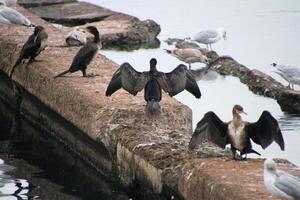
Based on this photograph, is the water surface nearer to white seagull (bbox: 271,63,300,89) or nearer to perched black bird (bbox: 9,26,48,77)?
white seagull (bbox: 271,63,300,89)

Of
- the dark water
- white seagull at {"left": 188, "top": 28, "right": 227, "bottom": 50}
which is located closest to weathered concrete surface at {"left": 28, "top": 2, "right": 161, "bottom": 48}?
white seagull at {"left": 188, "top": 28, "right": 227, "bottom": 50}

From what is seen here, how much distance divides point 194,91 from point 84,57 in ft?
6.01

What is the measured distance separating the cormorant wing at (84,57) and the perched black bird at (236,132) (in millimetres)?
3649

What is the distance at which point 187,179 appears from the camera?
8945 millimetres

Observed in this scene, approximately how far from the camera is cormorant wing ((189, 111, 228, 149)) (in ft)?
30.6

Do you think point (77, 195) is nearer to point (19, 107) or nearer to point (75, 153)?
point (75, 153)

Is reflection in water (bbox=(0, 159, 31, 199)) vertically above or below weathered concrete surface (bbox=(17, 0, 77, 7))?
above

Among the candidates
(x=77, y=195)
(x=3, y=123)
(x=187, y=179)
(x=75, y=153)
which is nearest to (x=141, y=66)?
(x=3, y=123)

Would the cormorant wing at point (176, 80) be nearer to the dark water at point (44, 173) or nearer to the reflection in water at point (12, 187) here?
the dark water at point (44, 173)

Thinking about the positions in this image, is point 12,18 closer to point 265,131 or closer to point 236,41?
point 236,41

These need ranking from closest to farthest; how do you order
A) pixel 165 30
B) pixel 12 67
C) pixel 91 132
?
pixel 91 132 < pixel 12 67 < pixel 165 30

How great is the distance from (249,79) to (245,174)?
6739 mm

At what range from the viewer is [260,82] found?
49.3 feet

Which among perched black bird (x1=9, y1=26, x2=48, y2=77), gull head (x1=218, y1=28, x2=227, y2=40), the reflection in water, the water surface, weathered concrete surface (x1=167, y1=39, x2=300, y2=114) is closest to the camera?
the reflection in water
